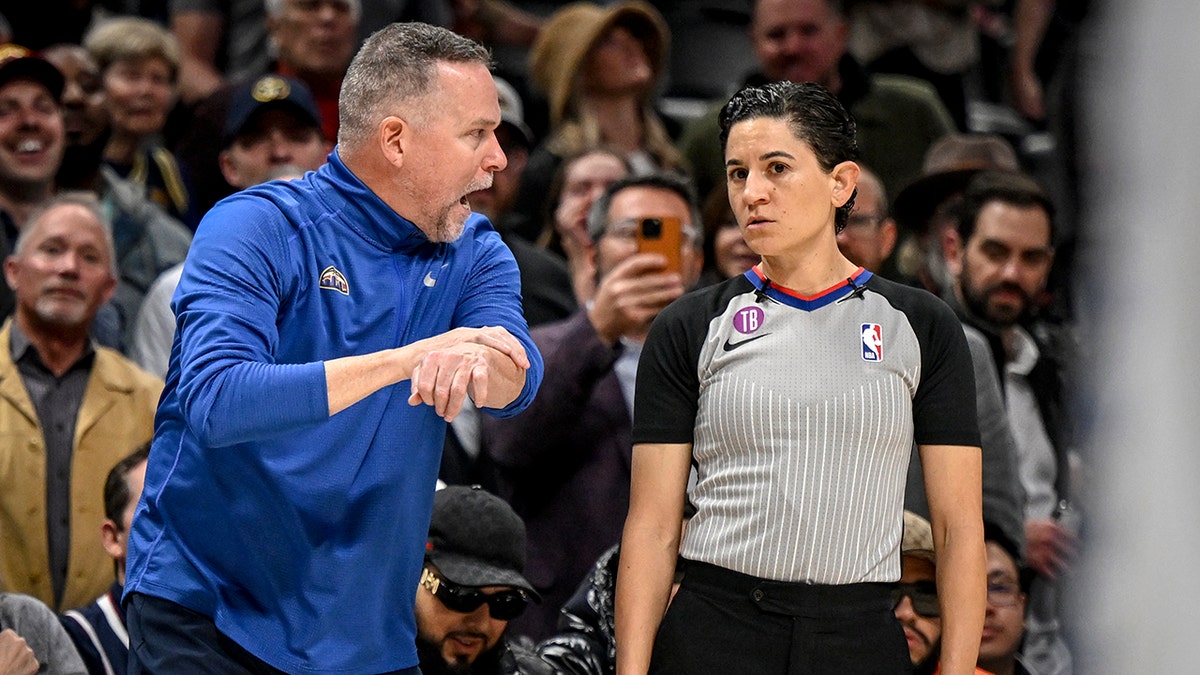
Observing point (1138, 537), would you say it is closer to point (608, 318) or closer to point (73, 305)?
point (608, 318)

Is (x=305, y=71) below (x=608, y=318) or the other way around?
the other way around

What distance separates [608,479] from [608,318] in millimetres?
457

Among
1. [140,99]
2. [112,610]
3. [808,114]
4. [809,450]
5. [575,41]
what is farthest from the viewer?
[140,99]

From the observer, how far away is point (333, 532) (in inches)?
99.0

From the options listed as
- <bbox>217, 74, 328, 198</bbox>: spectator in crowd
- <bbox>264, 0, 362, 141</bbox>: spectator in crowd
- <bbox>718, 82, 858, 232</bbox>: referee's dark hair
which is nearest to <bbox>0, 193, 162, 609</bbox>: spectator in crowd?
<bbox>217, 74, 328, 198</bbox>: spectator in crowd

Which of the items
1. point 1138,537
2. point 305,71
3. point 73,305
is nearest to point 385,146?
point 1138,537

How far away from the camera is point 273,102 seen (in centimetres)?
571

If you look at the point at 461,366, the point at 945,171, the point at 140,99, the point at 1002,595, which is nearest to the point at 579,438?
the point at 1002,595

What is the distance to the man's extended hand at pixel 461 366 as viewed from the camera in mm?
2295

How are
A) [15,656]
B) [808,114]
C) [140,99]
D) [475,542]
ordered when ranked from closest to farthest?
[808,114] → [15,656] → [475,542] → [140,99]

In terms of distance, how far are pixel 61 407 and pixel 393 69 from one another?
8.24ft

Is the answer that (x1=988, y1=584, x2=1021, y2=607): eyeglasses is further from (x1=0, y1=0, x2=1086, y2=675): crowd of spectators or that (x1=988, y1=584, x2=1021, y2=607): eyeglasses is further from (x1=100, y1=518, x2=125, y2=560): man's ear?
(x1=100, y1=518, x2=125, y2=560): man's ear

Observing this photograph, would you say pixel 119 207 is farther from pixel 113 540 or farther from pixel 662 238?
pixel 662 238

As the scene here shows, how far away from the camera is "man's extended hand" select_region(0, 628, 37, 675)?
11.3 ft
